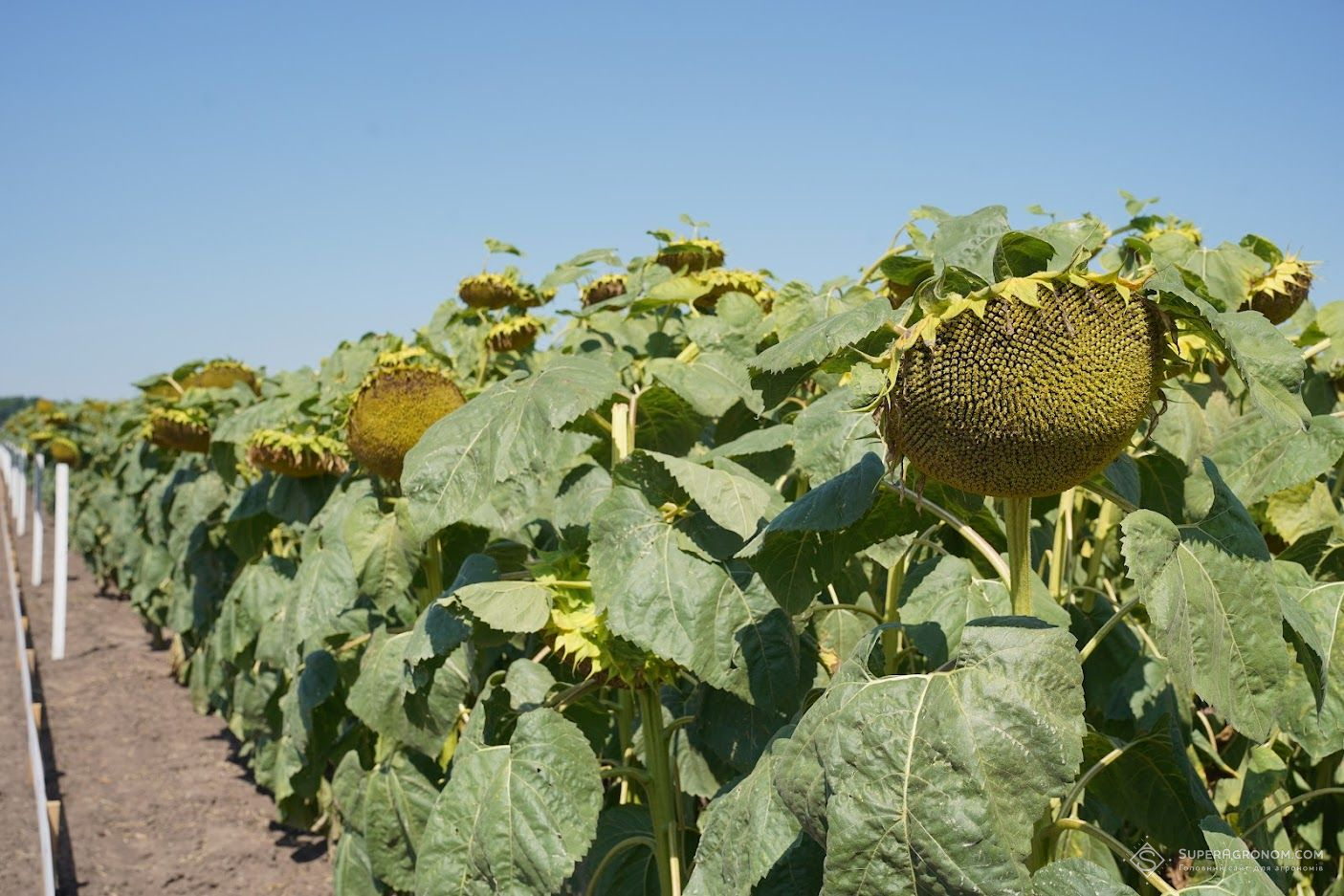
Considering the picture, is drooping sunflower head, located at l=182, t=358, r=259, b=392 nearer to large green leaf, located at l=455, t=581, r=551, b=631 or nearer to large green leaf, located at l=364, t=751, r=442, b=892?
large green leaf, located at l=364, t=751, r=442, b=892

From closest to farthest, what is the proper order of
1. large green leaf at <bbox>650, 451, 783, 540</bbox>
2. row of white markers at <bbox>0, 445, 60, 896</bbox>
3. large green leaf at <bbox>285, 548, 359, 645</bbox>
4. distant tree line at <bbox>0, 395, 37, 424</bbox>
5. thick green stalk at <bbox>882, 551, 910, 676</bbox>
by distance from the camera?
large green leaf at <bbox>650, 451, 783, 540</bbox> < thick green stalk at <bbox>882, 551, 910, 676</bbox> < large green leaf at <bbox>285, 548, 359, 645</bbox> < row of white markers at <bbox>0, 445, 60, 896</bbox> < distant tree line at <bbox>0, 395, 37, 424</bbox>

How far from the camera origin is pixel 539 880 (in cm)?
211

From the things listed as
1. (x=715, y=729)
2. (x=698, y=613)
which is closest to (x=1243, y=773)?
(x=715, y=729)

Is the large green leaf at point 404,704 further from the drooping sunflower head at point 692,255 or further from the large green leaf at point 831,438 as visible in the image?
the drooping sunflower head at point 692,255

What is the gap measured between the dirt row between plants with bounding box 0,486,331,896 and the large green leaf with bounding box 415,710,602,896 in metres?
3.12

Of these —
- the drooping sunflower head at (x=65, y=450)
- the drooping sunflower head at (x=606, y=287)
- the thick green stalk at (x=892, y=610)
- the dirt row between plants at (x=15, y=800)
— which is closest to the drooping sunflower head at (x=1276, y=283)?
the thick green stalk at (x=892, y=610)

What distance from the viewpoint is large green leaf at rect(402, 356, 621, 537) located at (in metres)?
2.02

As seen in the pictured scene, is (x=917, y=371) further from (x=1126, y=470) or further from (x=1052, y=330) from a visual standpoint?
(x=1126, y=470)

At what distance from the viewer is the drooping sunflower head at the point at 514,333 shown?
12.3 ft

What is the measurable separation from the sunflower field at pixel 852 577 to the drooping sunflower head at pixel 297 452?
2cm

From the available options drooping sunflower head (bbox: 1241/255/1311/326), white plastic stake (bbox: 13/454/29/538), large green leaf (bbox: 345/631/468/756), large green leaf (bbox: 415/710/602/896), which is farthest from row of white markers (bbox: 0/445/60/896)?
drooping sunflower head (bbox: 1241/255/1311/326)

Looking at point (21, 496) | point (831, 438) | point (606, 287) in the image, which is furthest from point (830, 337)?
point (21, 496)

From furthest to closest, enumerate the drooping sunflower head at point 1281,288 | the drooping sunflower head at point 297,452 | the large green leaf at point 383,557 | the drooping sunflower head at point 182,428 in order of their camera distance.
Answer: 1. the drooping sunflower head at point 182,428
2. the drooping sunflower head at point 297,452
3. the large green leaf at point 383,557
4. the drooping sunflower head at point 1281,288

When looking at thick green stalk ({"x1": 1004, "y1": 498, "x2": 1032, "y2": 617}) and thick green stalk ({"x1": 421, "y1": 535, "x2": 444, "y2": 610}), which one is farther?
thick green stalk ({"x1": 421, "y1": 535, "x2": 444, "y2": 610})
